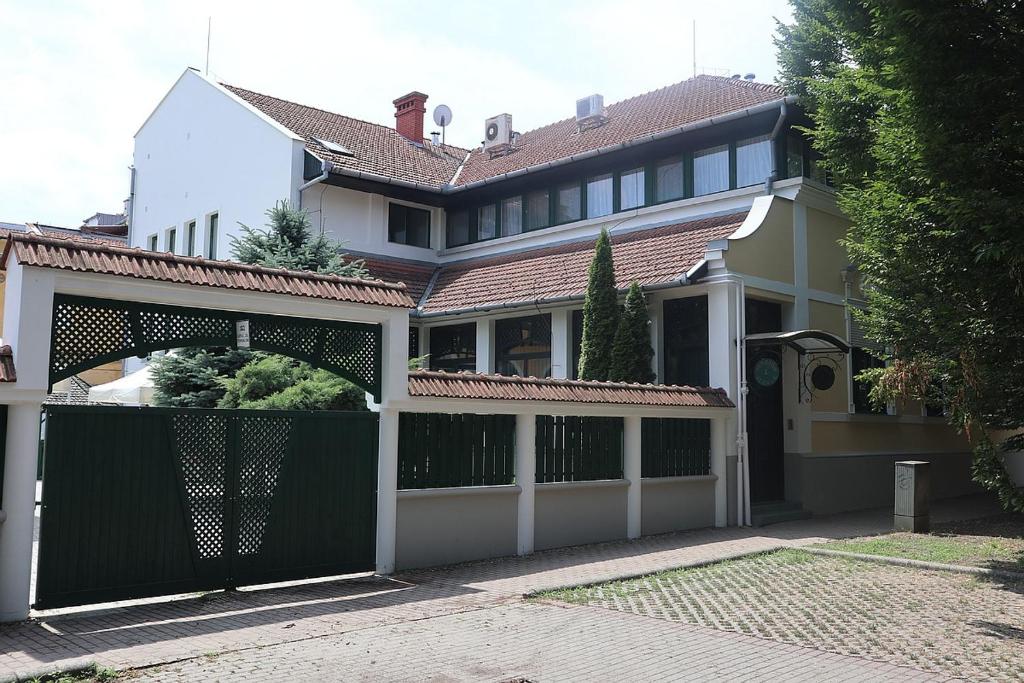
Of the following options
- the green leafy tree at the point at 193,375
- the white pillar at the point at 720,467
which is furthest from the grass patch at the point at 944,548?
the green leafy tree at the point at 193,375

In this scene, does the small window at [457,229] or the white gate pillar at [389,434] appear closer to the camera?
the white gate pillar at [389,434]

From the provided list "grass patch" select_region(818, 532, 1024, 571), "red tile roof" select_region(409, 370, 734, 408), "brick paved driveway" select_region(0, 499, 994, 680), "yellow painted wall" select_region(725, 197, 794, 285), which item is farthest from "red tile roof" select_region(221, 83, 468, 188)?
"grass patch" select_region(818, 532, 1024, 571)

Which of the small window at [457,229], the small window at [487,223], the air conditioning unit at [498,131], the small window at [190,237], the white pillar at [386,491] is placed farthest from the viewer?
the air conditioning unit at [498,131]

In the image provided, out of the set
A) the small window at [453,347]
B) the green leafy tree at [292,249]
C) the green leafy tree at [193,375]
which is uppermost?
the green leafy tree at [292,249]

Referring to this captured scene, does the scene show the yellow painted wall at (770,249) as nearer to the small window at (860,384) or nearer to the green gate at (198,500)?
the small window at (860,384)

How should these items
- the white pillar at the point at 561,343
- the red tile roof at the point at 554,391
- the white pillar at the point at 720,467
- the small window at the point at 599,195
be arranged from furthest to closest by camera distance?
the small window at the point at 599,195
the white pillar at the point at 561,343
the white pillar at the point at 720,467
the red tile roof at the point at 554,391

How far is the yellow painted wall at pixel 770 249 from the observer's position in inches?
614

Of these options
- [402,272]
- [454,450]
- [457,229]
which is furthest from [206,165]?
[454,450]

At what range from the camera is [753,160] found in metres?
17.5

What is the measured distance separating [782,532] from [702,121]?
25.8 feet

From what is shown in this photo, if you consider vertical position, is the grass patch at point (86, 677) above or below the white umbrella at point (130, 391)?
below

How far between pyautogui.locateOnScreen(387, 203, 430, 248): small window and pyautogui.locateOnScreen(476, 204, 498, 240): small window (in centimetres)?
143

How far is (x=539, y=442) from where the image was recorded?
Result: 487 inches

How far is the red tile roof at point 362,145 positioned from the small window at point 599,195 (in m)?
4.41
